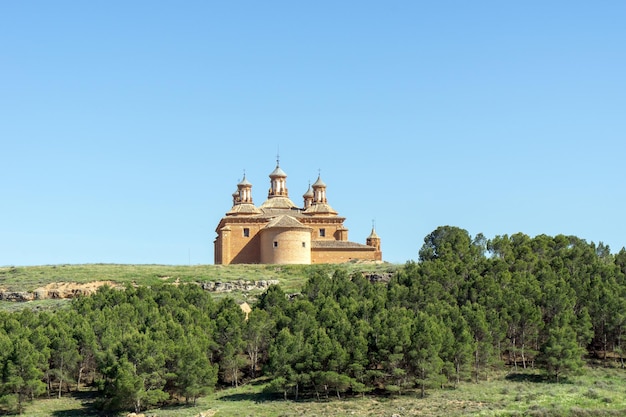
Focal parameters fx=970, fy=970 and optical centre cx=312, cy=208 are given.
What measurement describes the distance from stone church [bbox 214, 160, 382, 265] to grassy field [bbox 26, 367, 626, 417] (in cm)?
3017

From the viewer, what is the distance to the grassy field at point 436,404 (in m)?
48.9

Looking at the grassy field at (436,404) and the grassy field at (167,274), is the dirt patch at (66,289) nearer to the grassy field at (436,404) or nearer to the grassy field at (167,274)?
the grassy field at (167,274)

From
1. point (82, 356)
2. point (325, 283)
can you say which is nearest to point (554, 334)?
point (325, 283)

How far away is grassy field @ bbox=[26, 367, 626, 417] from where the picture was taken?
160 ft

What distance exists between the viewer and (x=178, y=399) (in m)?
54.8

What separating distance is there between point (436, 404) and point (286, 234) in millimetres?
37386

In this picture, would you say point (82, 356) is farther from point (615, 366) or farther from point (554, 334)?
point (615, 366)

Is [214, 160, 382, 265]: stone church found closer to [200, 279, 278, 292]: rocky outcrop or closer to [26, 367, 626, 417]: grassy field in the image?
[200, 279, 278, 292]: rocky outcrop

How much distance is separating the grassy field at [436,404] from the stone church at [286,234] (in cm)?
3017

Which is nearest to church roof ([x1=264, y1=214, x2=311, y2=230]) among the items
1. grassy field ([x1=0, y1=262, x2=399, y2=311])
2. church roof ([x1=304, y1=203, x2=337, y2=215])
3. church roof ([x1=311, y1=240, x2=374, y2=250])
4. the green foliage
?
church roof ([x1=311, y1=240, x2=374, y2=250])

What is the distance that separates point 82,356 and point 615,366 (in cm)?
3339

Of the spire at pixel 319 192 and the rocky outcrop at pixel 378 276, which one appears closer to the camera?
the rocky outcrop at pixel 378 276

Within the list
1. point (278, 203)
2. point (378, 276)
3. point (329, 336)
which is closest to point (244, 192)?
point (278, 203)

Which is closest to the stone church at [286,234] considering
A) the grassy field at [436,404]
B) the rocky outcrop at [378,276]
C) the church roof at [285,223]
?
the church roof at [285,223]
